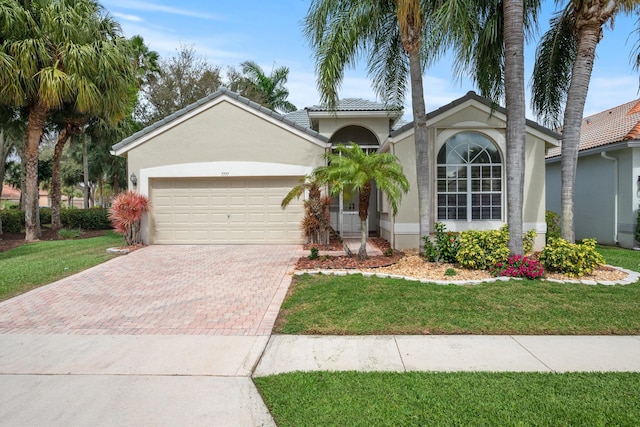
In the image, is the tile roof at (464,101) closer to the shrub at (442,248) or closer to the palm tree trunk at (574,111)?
the palm tree trunk at (574,111)

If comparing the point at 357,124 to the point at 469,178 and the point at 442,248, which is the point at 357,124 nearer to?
the point at 469,178

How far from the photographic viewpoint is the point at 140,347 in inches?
203

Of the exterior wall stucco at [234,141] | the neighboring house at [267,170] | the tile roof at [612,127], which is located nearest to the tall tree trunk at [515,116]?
the neighboring house at [267,170]

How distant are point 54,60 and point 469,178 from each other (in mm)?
14576

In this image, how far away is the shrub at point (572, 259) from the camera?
336 inches

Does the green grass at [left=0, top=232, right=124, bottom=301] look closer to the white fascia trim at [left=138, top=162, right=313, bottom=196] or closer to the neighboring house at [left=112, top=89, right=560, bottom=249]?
the neighboring house at [left=112, top=89, right=560, bottom=249]

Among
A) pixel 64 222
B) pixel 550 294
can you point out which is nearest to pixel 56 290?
pixel 550 294

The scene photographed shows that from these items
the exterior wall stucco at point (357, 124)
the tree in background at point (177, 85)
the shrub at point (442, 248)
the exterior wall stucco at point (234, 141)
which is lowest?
the shrub at point (442, 248)

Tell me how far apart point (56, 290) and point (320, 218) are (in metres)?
7.02

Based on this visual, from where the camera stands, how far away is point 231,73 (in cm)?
2938

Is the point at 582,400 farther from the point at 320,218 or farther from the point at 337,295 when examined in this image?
the point at 320,218

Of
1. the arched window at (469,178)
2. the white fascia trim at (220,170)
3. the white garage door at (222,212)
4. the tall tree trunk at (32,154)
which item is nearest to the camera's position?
the arched window at (469,178)

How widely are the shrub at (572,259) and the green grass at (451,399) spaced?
4837 mm

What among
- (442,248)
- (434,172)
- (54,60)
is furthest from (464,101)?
(54,60)
